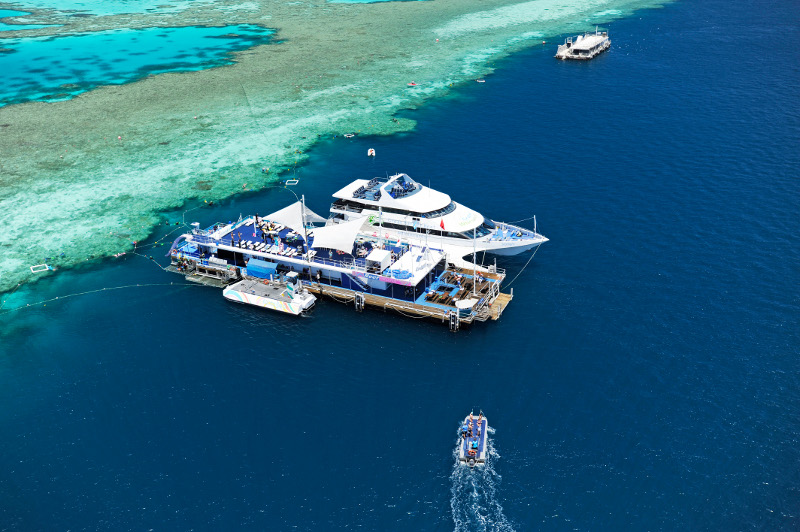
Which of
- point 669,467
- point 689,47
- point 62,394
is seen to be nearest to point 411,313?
point 669,467

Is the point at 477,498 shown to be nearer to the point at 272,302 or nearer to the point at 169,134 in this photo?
the point at 272,302

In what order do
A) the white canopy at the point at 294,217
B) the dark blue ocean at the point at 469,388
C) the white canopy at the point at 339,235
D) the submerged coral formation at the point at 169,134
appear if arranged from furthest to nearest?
the submerged coral formation at the point at 169,134, the white canopy at the point at 294,217, the white canopy at the point at 339,235, the dark blue ocean at the point at 469,388

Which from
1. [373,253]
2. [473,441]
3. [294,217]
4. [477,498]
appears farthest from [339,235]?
[477,498]

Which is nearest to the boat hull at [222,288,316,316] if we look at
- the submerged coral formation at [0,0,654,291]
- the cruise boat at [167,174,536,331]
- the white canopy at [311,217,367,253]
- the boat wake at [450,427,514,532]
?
the cruise boat at [167,174,536,331]

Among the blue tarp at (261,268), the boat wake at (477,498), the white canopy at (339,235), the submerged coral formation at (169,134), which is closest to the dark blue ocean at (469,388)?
the boat wake at (477,498)

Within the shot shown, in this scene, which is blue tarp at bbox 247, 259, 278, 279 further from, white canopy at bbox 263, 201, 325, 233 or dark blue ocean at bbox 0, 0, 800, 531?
white canopy at bbox 263, 201, 325, 233

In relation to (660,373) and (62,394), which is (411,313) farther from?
(62,394)

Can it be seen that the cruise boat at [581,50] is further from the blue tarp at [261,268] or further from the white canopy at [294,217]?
the blue tarp at [261,268]
